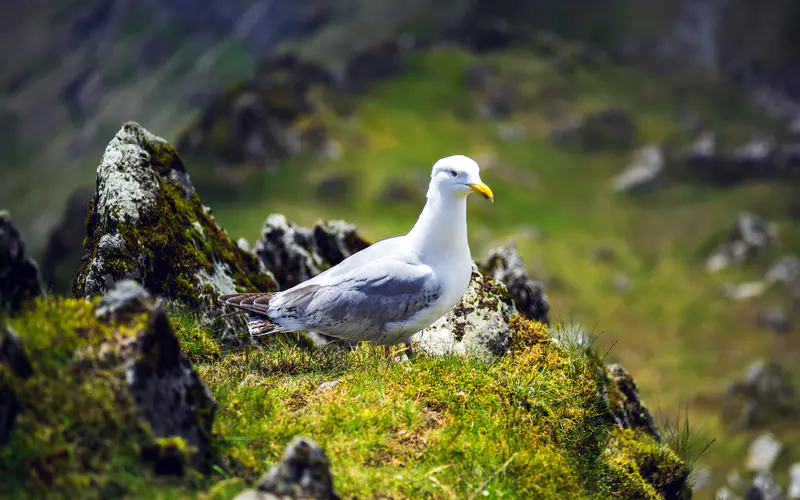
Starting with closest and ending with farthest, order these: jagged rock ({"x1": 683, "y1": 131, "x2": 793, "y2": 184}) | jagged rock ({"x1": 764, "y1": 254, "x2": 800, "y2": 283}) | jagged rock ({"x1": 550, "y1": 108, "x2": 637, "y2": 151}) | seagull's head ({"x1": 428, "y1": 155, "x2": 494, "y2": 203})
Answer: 1. seagull's head ({"x1": 428, "y1": 155, "x2": 494, "y2": 203})
2. jagged rock ({"x1": 764, "y1": 254, "x2": 800, "y2": 283})
3. jagged rock ({"x1": 683, "y1": 131, "x2": 793, "y2": 184})
4. jagged rock ({"x1": 550, "y1": 108, "x2": 637, "y2": 151})

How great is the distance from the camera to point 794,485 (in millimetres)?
45562

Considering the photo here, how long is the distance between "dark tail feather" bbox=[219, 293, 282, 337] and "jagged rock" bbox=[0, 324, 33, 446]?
5328mm

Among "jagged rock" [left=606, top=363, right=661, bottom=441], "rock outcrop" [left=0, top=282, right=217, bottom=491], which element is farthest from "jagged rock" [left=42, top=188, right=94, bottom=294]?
"rock outcrop" [left=0, top=282, right=217, bottom=491]

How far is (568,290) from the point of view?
94.6 m

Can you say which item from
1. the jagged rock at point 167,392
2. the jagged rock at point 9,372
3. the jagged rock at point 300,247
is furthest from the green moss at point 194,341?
the jagged rock at point 300,247

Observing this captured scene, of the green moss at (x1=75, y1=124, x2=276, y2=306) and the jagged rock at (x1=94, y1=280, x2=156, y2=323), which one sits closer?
the jagged rock at (x1=94, y1=280, x2=156, y2=323)

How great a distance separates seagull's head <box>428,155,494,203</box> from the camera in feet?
43.5

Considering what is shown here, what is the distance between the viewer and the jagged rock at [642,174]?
407 ft

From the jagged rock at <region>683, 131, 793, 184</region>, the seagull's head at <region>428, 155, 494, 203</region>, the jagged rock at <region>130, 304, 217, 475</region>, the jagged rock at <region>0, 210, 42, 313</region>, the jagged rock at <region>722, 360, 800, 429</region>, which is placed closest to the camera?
the jagged rock at <region>130, 304, 217, 475</region>

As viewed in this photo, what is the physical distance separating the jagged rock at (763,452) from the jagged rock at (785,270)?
42331mm

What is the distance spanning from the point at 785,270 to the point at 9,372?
343 feet

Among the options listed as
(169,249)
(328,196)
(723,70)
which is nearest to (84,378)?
(169,249)

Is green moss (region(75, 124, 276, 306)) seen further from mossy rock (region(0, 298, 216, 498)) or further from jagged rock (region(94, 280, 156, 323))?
jagged rock (region(94, 280, 156, 323))

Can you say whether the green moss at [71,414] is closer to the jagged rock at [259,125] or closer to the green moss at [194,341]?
the green moss at [194,341]
